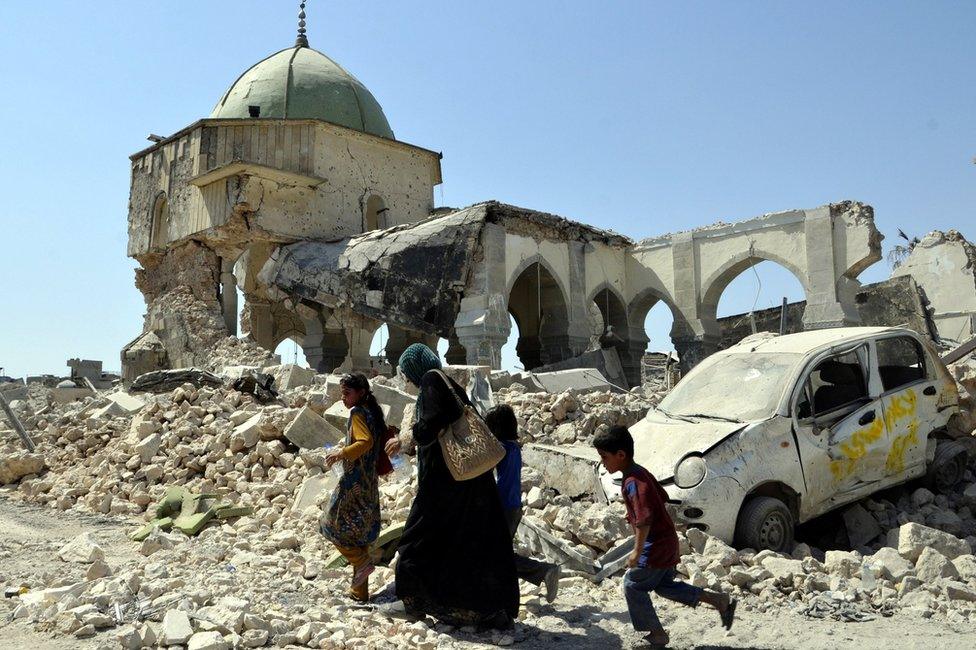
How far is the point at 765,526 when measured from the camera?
519cm

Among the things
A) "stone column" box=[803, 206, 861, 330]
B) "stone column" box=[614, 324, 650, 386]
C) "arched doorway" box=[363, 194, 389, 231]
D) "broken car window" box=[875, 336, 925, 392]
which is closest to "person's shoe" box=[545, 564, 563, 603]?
"broken car window" box=[875, 336, 925, 392]

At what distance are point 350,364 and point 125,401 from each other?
359 inches

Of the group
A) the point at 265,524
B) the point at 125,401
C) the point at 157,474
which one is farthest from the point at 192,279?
the point at 265,524

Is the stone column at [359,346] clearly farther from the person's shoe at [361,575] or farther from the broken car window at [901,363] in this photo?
the person's shoe at [361,575]

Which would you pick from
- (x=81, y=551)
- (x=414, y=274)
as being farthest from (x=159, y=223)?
(x=81, y=551)

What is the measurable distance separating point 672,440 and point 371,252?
447 inches

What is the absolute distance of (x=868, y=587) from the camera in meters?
4.55

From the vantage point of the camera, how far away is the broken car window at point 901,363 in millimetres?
6656

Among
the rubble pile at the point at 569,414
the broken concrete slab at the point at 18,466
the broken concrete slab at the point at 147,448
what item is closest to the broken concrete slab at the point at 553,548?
the rubble pile at the point at 569,414

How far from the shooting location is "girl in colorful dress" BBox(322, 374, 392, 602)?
4.36 metres

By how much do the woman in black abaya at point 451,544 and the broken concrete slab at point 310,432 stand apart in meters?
4.48

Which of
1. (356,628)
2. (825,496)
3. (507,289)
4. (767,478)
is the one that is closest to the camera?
(356,628)

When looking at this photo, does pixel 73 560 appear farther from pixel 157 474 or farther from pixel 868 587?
pixel 868 587

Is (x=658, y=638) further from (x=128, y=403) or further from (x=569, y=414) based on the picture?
(x=128, y=403)
